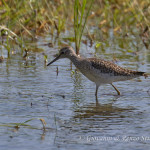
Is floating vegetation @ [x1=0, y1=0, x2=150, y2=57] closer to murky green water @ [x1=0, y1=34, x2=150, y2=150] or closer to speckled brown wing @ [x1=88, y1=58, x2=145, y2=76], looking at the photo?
murky green water @ [x1=0, y1=34, x2=150, y2=150]

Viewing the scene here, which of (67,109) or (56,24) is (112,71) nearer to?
(67,109)

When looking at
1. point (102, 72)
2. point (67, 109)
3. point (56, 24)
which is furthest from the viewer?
point (56, 24)

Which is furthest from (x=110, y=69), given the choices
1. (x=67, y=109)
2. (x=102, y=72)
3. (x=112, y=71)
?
(x=67, y=109)

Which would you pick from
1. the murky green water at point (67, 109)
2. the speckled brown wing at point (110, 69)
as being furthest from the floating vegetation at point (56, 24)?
the speckled brown wing at point (110, 69)

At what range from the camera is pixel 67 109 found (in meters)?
6.89

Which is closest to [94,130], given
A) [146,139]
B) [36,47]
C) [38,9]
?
[146,139]

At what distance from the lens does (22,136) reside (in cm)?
548

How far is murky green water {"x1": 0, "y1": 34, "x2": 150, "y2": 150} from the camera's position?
17.6 ft

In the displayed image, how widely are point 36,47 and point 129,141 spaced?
739cm

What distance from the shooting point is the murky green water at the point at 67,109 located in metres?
5.36

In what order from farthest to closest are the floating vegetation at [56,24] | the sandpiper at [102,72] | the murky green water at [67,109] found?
the floating vegetation at [56,24], the sandpiper at [102,72], the murky green water at [67,109]

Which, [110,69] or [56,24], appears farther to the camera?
[56,24]

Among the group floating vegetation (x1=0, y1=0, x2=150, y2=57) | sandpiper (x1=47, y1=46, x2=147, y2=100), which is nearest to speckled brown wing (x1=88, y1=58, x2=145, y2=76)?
sandpiper (x1=47, y1=46, x2=147, y2=100)

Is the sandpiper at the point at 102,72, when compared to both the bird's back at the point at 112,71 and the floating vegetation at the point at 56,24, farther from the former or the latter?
the floating vegetation at the point at 56,24
